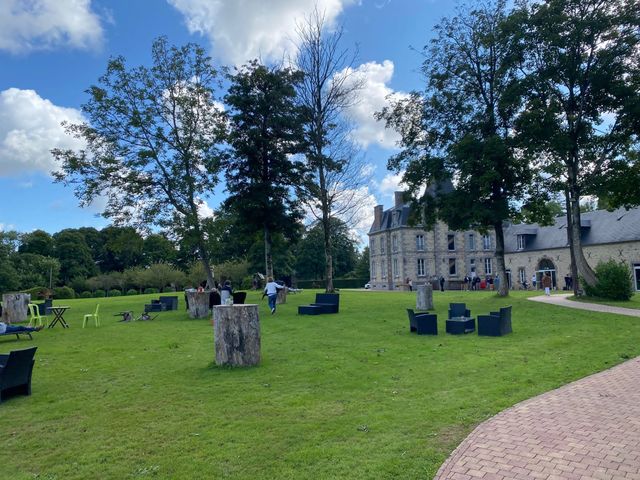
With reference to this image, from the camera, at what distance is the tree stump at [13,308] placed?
815 inches

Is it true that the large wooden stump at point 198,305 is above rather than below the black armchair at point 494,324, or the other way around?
above

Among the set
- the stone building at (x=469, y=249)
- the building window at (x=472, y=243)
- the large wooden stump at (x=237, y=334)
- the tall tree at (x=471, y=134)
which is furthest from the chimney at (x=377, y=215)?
the large wooden stump at (x=237, y=334)

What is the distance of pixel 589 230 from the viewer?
145 feet

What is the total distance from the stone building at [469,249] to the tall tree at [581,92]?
19184 millimetres

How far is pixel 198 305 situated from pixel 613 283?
19632mm

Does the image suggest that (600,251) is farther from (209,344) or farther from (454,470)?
(454,470)

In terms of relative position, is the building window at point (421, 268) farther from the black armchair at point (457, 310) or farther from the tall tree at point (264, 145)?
the black armchair at point (457, 310)

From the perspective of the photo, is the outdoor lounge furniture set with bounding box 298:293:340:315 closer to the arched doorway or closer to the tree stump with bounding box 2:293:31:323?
the tree stump with bounding box 2:293:31:323

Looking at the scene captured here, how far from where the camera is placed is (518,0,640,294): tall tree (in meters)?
23.4

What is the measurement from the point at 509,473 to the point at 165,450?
11.5 ft

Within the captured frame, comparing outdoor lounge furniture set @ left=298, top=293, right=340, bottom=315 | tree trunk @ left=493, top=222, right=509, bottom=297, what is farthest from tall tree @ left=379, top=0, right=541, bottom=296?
outdoor lounge furniture set @ left=298, top=293, right=340, bottom=315

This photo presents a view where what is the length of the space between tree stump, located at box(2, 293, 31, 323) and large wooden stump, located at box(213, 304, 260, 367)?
16.0m

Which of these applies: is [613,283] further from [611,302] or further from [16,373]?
[16,373]

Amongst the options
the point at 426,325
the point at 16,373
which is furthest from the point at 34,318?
the point at 426,325
